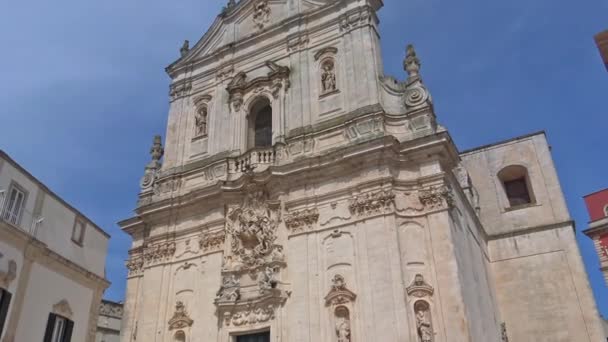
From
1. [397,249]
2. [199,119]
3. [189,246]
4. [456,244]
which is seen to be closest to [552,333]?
[456,244]

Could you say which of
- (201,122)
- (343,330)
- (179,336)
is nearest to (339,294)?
(343,330)

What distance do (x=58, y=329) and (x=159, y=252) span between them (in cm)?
366

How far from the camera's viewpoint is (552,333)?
56.8 feet

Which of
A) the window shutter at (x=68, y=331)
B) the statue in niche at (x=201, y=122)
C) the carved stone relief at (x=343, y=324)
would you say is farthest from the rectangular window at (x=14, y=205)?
the carved stone relief at (x=343, y=324)

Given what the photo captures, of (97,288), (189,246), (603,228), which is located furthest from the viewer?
(603,228)

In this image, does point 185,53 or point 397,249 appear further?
point 185,53

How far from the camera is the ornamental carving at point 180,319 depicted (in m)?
14.8

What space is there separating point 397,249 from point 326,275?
189cm

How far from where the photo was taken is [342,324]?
42.2 ft

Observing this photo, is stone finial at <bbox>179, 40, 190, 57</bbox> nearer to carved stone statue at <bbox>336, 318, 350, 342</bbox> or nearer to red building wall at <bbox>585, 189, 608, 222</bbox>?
carved stone statue at <bbox>336, 318, 350, 342</bbox>

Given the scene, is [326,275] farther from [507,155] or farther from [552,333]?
[507,155]

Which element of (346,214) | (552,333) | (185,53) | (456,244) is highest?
(185,53)

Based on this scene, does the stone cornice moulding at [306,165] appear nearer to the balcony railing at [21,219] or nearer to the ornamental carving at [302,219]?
the ornamental carving at [302,219]

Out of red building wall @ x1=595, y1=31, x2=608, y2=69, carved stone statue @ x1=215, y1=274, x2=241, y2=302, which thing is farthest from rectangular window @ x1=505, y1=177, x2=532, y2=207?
red building wall @ x1=595, y1=31, x2=608, y2=69
